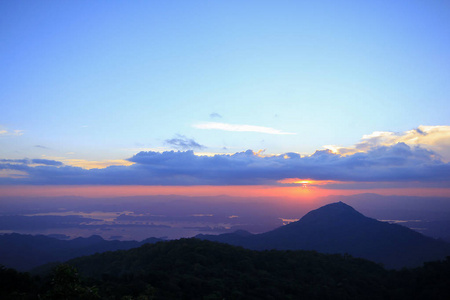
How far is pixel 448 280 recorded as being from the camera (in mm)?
46781

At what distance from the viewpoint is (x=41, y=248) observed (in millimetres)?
146250

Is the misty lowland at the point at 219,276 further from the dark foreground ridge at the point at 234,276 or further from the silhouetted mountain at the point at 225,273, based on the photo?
the silhouetted mountain at the point at 225,273

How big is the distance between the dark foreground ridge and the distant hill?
78.8 metres

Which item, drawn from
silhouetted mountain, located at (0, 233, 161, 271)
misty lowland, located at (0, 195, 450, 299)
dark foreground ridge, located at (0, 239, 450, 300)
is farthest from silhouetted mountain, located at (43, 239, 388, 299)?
silhouetted mountain, located at (0, 233, 161, 271)

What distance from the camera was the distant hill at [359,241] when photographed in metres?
137

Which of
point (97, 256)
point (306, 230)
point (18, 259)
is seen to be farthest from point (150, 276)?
point (306, 230)

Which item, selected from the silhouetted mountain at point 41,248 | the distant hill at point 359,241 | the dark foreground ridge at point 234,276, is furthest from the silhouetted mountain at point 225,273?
the distant hill at point 359,241

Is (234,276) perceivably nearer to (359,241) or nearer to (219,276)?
(219,276)

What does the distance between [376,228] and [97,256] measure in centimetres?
17126

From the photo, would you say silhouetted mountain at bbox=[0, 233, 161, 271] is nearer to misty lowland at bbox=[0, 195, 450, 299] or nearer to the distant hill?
the distant hill

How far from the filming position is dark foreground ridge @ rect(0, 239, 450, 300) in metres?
35.8

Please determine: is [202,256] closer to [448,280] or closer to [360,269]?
[360,269]

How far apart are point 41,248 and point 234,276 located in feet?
441

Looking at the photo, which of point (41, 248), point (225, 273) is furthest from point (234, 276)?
point (41, 248)
